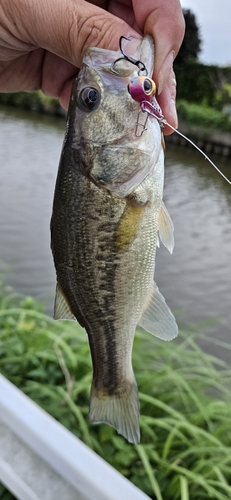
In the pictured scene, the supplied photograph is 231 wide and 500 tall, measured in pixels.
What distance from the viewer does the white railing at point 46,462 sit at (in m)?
1.87

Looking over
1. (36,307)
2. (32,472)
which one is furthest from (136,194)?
(36,307)

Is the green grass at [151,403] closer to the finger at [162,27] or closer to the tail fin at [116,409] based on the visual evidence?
the tail fin at [116,409]

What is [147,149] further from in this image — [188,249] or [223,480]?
[188,249]

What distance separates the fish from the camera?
1445mm

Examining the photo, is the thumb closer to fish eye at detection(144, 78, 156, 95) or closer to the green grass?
fish eye at detection(144, 78, 156, 95)

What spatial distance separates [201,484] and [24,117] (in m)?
19.6

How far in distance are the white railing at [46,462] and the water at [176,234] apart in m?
2.03

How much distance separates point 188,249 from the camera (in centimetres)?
847

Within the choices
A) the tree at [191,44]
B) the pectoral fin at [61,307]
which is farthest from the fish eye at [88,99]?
the tree at [191,44]

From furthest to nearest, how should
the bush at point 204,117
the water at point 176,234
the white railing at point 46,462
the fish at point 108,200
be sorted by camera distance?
1. the bush at point 204,117
2. the water at point 176,234
3. the white railing at point 46,462
4. the fish at point 108,200

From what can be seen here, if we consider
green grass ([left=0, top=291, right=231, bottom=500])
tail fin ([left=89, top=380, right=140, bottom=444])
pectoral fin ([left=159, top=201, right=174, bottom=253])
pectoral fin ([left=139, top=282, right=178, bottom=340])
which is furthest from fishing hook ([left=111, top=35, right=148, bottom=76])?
green grass ([left=0, top=291, right=231, bottom=500])

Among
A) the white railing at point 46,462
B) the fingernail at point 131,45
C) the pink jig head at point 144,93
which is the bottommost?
the white railing at point 46,462

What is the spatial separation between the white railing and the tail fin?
406 millimetres

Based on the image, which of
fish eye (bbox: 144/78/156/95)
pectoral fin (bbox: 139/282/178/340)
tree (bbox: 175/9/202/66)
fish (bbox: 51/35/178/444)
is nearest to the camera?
fish eye (bbox: 144/78/156/95)
